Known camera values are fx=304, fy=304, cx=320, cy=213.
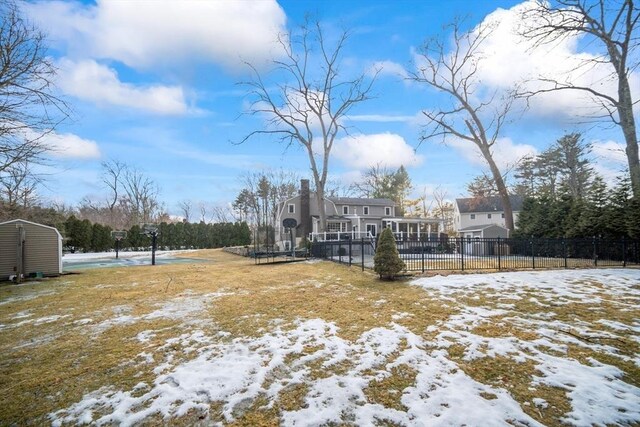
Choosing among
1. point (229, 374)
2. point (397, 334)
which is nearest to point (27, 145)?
point (229, 374)

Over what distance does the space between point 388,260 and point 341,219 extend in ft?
76.1

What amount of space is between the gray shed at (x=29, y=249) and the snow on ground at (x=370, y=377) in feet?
33.3

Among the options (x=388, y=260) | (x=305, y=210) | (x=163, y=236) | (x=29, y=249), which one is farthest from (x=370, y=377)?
(x=163, y=236)

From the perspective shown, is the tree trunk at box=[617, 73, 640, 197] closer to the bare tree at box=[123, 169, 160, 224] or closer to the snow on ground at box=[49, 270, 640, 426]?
the snow on ground at box=[49, 270, 640, 426]

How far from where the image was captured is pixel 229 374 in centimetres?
351

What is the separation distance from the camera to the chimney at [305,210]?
32.7 m

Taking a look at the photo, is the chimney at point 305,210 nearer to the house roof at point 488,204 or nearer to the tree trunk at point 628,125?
the house roof at point 488,204

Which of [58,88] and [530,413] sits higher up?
[58,88]

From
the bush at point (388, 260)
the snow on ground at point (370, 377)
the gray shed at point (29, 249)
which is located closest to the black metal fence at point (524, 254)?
the bush at point (388, 260)

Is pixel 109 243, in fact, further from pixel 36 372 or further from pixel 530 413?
pixel 530 413

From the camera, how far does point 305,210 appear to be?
32.8m

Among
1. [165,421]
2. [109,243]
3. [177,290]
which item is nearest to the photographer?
[165,421]

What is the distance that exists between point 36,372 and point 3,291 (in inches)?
309

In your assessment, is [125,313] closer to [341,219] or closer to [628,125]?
[628,125]
